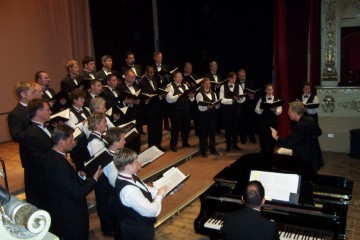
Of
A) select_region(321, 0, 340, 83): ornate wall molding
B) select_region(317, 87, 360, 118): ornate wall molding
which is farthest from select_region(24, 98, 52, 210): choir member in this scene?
select_region(321, 0, 340, 83): ornate wall molding

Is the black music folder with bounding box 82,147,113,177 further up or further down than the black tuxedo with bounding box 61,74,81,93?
further down

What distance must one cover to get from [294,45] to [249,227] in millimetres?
5889

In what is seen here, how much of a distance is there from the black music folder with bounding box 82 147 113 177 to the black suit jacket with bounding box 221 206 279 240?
116 centimetres

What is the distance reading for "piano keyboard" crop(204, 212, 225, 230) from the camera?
10.7 feet

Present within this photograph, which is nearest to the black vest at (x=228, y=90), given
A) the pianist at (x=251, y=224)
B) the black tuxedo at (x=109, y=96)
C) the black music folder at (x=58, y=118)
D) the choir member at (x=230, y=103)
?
the choir member at (x=230, y=103)

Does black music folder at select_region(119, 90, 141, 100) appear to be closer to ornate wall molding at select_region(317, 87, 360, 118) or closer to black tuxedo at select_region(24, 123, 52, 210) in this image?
black tuxedo at select_region(24, 123, 52, 210)

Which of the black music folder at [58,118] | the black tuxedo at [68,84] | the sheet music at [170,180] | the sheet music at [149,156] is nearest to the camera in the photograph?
the sheet music at [170,180]

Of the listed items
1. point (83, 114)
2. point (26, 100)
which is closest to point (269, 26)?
point (83, 114)

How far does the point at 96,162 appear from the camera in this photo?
3049 mm

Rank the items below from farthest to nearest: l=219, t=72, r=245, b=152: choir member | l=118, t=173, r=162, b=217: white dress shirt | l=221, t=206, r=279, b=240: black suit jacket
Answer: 1. l=219, t=72, r=245, b=152: choir member
2. l=118, t=173, r=162, b=217: white dress shirt
3. l=221, t=206, r=279, b=240: black suit jacket

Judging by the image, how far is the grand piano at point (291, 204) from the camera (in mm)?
3002

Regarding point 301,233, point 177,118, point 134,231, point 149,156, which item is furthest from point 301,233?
point 177,118

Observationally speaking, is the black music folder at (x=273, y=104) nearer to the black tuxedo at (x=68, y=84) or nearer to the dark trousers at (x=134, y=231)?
the black tuxedo at (x=68, y=84)

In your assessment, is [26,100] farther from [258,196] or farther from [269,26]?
[269,26]
